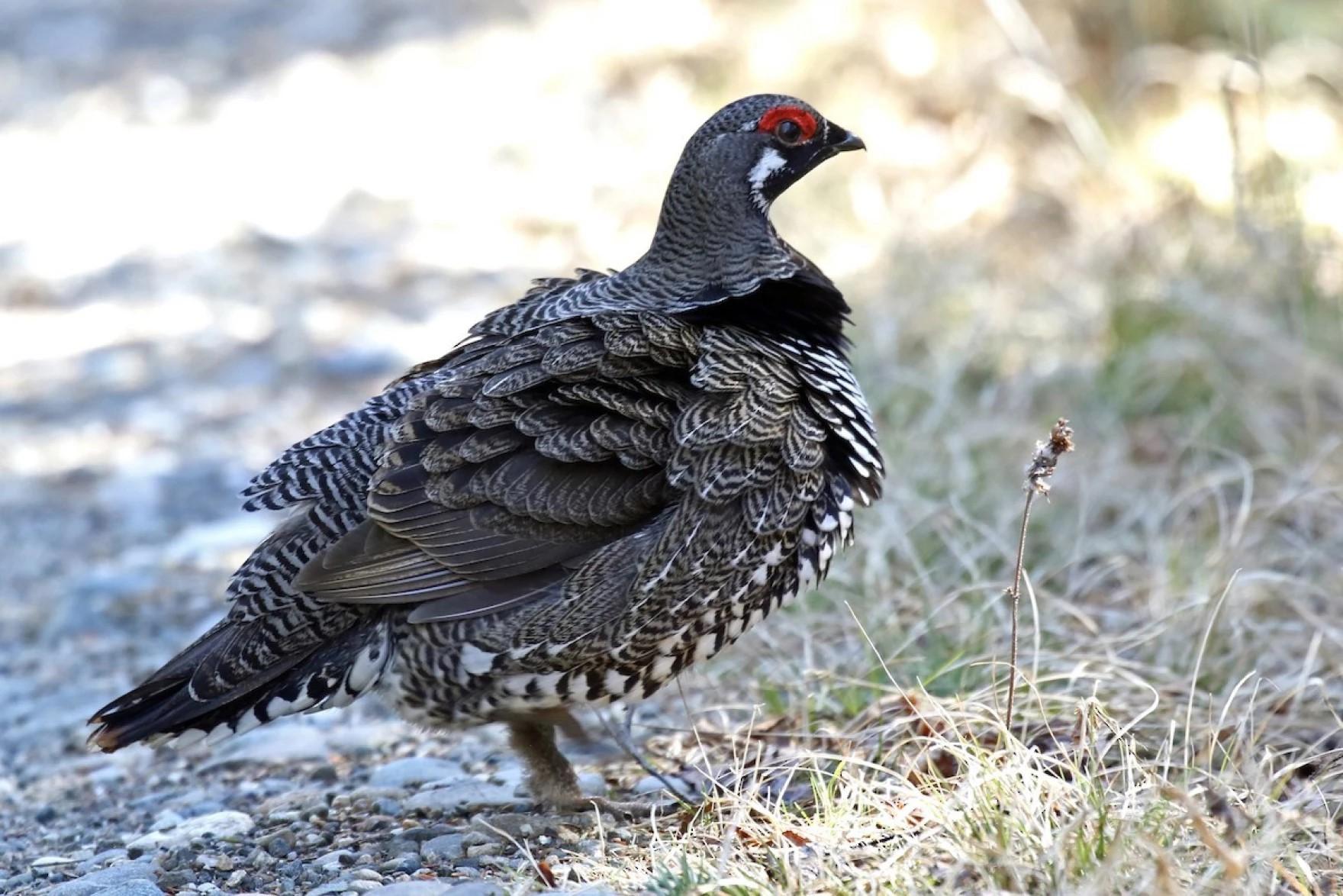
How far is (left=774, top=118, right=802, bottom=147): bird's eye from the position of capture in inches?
171

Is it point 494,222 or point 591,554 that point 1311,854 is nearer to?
point 591,554

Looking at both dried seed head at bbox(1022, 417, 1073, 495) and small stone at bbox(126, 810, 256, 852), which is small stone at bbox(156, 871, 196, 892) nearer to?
small stone at bbox(126, 810, 256, 852)

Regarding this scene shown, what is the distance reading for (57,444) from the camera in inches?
285

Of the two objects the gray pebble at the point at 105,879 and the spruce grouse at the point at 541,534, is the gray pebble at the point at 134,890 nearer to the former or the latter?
the gray pebble at the point at 105,879

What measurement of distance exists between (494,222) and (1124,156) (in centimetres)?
353

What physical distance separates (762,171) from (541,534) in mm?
1243

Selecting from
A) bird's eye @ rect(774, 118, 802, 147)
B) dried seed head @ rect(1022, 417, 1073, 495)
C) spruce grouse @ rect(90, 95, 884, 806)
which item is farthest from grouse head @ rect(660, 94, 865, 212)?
dried seed head @ rect(1022, 417, 1073, 495)

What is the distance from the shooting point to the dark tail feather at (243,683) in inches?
149

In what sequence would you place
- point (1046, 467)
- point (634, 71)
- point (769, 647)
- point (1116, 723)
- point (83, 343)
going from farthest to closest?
point (634, 71) → point (83, 343) → point (769, 647) → point (1116, 723) → point (1046, 467)

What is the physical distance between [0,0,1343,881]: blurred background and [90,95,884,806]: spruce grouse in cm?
69

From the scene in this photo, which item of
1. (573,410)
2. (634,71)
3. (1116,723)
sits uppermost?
(634,71)

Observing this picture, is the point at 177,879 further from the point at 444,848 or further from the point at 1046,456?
the point at 1046,456

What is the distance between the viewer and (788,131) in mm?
4344

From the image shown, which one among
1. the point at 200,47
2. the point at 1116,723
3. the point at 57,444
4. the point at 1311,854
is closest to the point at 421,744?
the point at 1116,723
